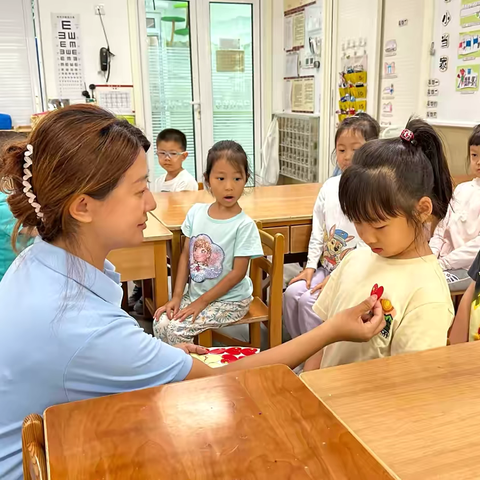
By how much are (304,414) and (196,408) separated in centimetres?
14

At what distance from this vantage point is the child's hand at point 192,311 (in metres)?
2.03

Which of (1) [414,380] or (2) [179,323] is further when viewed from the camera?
(2) [179,323]

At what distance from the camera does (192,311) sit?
203cm

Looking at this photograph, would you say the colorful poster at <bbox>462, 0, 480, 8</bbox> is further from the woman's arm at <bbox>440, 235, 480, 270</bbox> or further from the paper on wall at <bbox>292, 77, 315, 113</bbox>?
the paper on wall at <bbox>292, 77, 315, 113</bbox>

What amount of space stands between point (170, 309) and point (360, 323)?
4.03 feet

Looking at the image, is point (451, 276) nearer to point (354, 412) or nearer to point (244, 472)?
point (354, 412)

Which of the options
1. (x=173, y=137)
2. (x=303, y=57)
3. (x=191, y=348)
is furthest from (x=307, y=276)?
(x=303, y=57)

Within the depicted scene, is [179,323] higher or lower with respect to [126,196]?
lower

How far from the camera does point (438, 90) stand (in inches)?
129

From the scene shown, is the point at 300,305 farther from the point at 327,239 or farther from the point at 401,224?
the point at 401,224

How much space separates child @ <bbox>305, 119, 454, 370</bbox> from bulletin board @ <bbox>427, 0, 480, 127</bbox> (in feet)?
7.21

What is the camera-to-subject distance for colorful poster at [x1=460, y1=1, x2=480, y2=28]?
9.47 ft

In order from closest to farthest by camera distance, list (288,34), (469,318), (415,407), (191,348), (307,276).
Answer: (415,407)
(469,318)
(191,348)
(307,276)
(288,34)

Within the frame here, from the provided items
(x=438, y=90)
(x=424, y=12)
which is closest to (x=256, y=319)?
(x=438, y=90)
